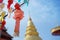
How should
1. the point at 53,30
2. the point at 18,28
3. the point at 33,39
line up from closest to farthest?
1. the point at 18,28
2. the point at 53,30
3. the point at 33,39

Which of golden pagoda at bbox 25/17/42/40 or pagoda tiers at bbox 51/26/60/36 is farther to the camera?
golden pagoda at bbox 25/17/42/40

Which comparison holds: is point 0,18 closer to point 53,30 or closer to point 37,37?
point 53,30

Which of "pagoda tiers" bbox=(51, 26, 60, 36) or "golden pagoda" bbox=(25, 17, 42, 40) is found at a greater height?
"golden pagoda" bbox=(25, 17, 42, 40)

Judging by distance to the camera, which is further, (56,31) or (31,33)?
(31,33)

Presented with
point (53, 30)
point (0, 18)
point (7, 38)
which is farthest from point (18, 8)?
point (7, 38)

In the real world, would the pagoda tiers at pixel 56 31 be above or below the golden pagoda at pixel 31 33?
below

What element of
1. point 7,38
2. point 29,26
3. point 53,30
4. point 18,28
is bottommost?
point 18,28

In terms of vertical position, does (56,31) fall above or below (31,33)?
below

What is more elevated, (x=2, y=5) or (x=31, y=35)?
(x=31, y=35)

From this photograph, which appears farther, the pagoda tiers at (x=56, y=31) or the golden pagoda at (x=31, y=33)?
the golden pagoda at (x=31, y=33)

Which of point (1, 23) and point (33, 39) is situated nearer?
point (1, 23)

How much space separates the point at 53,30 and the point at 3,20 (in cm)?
650

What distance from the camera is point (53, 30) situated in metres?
20.3

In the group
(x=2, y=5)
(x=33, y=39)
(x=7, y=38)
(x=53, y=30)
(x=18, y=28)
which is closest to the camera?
(x=18, y=28)
